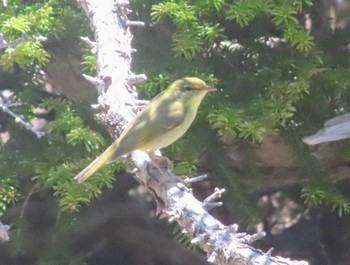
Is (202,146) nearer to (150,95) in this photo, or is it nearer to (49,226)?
(150,95)

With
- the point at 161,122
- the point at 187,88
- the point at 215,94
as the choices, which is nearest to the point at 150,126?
the point at 161,122

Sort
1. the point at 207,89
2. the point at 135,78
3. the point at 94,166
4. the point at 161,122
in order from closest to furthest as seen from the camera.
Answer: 1. the point at 135,78
2. the point at 94,166
3. the point at 207,89
4. the point at 161,122

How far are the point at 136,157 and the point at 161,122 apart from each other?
0.30 metres

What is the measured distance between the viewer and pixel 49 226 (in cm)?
393

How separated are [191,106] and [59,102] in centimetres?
57

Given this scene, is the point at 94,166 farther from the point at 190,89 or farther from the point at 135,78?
the point at 190,89

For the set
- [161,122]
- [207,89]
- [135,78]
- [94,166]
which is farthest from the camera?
[161,122]

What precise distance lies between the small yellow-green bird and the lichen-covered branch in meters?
0.06

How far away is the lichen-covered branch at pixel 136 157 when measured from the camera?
7.46 feet

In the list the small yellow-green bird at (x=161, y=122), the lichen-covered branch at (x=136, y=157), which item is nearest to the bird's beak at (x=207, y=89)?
the small yellow-green bird at (x=161, y=122)

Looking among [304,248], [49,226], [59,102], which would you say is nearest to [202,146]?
[59,102]

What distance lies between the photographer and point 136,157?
10.1 ft

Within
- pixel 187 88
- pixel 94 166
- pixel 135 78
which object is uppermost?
pixel 135 78

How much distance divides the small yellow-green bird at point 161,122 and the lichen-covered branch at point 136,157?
0.20ft
